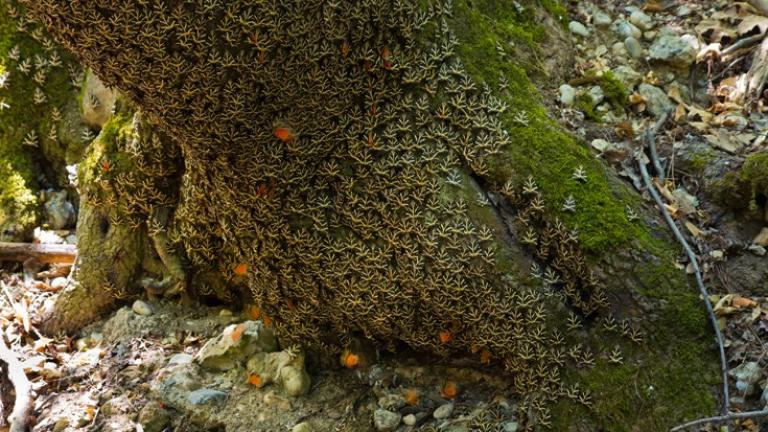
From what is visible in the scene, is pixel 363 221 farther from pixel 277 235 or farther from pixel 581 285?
pixel 581 285

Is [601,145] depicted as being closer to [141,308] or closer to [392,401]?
[392,401]

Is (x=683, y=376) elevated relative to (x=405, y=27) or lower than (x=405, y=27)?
lower

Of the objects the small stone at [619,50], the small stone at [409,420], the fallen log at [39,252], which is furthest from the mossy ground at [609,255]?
the fallen log at [39,252]

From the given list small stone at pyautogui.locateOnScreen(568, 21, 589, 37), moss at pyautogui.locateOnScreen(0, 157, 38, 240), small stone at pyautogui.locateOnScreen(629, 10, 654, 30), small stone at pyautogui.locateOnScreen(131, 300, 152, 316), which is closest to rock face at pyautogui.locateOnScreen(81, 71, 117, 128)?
moss at pyautogui.locateOnScreen(0, 157, 38, 240)

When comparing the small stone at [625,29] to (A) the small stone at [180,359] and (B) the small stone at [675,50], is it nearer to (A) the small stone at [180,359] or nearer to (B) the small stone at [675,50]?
(B) the small stone at [675,50]

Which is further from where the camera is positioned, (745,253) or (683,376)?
Answer: (745,253)

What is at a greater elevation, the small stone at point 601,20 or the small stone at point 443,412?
the small stone at point 601,20

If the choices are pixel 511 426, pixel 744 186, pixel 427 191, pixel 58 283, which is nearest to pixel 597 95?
pixel 744 186

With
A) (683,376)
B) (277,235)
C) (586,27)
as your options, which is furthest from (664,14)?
(277,235)
